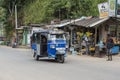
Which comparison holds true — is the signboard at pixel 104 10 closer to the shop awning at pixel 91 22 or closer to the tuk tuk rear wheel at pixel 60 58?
the shop awning at pixel 91 22

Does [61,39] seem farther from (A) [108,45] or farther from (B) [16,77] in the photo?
(B) [16,77]

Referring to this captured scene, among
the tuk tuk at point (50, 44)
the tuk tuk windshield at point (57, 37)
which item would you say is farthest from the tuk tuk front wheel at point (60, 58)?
the tuk tuk windshield at point (57, 37)

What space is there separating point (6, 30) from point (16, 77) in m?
46.1

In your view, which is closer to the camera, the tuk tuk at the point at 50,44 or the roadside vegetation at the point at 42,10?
the tuk tuk at the point at 50,44

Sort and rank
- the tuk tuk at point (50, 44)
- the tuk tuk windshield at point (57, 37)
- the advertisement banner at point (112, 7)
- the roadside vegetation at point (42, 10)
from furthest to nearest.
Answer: the roadside vegetation at point (42, 10) → the advertisement banner at point (112, 7) → the tuk tuk windshield at point (57, 37) → the tuk tuk at point (50, 44)

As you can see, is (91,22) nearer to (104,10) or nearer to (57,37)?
(104,10)

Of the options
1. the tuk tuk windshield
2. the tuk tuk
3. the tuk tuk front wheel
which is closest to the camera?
the tuk tuk front wheel

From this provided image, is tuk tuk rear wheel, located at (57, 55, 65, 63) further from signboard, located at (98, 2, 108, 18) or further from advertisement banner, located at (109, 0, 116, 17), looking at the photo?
signboard, located at (98, 2, 108, 18)

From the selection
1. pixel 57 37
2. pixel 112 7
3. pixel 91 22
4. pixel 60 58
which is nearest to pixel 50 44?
pixel 57 37

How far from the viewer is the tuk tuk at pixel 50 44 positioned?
2139cm

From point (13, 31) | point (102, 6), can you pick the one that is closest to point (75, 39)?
point (102, 6)

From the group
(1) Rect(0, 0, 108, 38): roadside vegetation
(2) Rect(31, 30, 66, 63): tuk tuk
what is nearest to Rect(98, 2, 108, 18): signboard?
(2) Rect(31, 30, 66, 63): tuk tuk

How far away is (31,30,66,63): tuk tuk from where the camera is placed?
21.4 m

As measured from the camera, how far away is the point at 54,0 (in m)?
42.2
